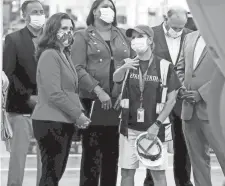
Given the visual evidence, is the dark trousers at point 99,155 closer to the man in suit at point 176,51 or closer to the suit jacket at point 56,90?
the man in suit at point 176,51

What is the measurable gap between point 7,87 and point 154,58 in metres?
1.48

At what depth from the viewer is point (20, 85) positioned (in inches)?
306

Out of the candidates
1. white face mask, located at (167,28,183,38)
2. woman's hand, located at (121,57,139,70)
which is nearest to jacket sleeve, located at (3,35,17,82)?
woman's hand, located at (121,57,139,70)

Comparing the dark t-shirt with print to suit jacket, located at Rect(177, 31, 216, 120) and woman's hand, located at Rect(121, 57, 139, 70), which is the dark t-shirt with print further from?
suit jacket, located at Rect(177, 31, 216, 120)

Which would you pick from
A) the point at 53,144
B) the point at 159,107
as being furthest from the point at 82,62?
the point at 53,144

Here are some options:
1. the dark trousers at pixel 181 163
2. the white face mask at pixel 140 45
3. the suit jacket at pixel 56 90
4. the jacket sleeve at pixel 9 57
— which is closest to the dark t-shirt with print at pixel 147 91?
the white face mask at pixel 140 45

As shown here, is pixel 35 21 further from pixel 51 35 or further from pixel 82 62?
pixel 51 35

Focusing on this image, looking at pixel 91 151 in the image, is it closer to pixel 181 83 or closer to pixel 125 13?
pixel 181 83

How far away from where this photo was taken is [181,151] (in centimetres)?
793

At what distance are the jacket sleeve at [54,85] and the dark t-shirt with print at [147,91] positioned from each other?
625 millimetres

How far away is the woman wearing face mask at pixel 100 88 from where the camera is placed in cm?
731

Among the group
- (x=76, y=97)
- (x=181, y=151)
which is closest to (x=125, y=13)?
(x=181, y=151)

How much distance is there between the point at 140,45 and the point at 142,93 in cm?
42

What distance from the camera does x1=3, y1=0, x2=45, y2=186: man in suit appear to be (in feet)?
25.2
